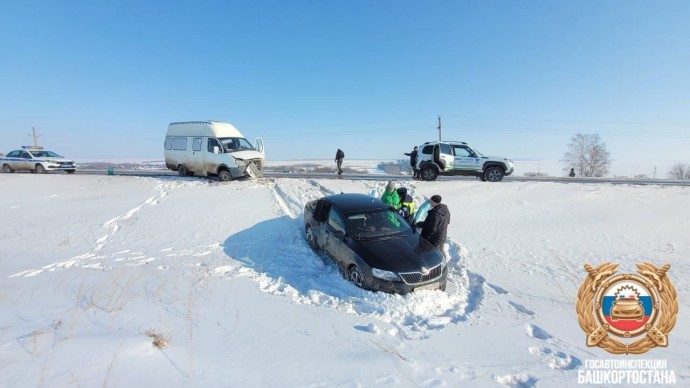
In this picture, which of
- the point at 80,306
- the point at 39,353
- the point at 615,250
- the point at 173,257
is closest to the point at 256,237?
the point at 173,257

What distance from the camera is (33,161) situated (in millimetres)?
17672

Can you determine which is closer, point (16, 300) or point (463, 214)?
point (16, 300)

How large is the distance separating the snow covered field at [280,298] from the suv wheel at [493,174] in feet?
11.1

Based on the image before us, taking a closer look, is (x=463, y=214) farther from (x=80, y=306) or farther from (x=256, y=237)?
(x=80, y=306)

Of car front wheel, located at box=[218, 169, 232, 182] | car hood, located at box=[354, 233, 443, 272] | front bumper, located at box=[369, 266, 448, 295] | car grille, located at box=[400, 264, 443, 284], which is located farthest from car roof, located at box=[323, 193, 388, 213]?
car front wheel, located at box=[218, 169, 232, 182]

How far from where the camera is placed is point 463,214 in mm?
10836

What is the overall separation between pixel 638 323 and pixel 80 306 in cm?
742

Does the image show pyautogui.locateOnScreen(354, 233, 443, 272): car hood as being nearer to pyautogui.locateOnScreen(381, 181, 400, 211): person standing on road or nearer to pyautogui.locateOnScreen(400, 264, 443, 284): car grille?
pyautogui.locateOnScreen(400, 264, 443, 284): car grille

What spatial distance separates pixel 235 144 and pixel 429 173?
968cm

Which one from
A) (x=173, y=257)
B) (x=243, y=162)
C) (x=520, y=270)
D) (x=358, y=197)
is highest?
(x=243, y=162)

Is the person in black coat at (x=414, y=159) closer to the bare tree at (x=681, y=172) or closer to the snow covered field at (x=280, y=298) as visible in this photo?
the snow covered field at (x=280, y=298)

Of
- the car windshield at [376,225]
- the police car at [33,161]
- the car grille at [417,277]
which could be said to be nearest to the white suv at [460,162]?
the car windshield at [376,225]

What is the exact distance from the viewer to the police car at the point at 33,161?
17.7 m

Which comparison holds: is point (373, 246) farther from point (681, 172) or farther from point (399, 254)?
point (681, 172)
